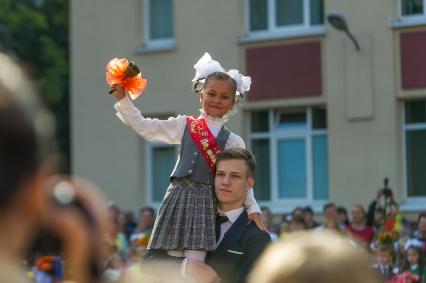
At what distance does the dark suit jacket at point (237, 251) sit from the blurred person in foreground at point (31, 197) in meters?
5.02

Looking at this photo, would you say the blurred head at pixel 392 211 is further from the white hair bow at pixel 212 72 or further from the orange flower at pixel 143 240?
the white hair bow at pixel 212 72

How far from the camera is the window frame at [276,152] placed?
2098 centimetres

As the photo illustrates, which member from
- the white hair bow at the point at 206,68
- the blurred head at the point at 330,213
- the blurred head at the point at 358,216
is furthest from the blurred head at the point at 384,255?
the white hair bow at the point at 206,68

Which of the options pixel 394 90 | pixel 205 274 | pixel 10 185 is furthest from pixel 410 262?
pixel 10 185

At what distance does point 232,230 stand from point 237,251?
0.14 m

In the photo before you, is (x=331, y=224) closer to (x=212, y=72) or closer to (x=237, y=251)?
(x=212, y=72)

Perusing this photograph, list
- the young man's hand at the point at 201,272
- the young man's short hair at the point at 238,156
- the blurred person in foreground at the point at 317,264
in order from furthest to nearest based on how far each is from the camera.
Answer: the young man's short hair at the point at 238,156
the young man's hand at the point at 201,272
the blurred person in foreground at the point at 317,264

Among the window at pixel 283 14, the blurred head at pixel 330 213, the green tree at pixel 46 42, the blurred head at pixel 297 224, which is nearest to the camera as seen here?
the blurred head at pixel 297 224

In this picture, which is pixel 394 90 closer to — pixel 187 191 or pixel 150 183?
pixel 150 183

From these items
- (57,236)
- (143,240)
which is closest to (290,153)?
(143,240)

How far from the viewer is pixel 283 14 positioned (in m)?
21.3

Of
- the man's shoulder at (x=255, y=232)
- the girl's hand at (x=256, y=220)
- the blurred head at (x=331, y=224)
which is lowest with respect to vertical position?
the blurred head at (x=331, y=224)

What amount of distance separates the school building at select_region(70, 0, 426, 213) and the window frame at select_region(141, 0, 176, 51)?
2 cm

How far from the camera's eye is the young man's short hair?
23.1 ft
